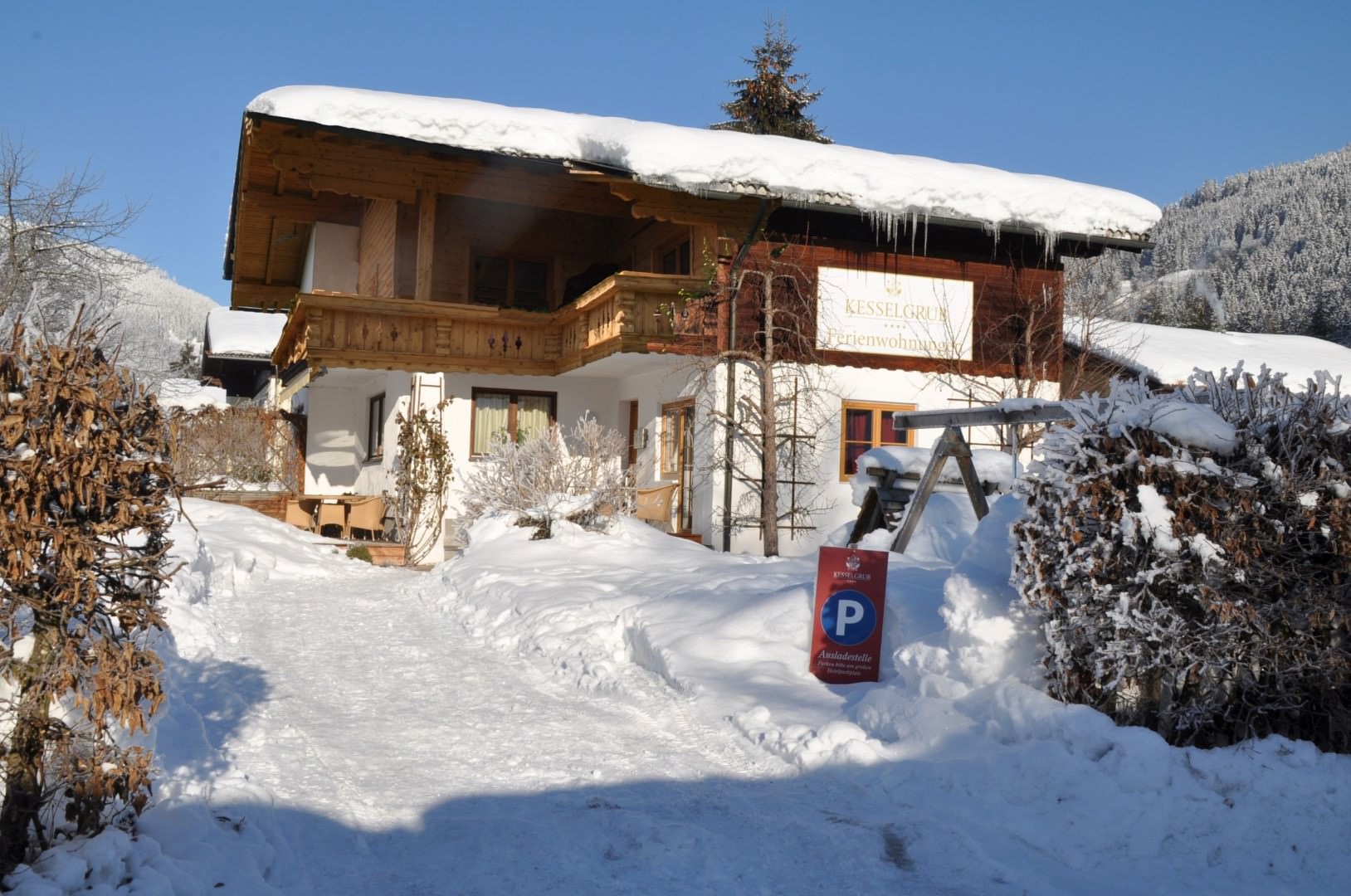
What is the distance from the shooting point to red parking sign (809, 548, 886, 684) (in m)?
7.27

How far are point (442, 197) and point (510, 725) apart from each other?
48.1 ft

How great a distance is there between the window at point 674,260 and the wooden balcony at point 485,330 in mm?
1878

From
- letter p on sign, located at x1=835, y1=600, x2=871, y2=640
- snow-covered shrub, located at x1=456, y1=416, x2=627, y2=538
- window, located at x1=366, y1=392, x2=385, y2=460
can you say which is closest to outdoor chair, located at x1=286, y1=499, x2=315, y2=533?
window, located at x1=366, y1=392, x2=385, y2=460

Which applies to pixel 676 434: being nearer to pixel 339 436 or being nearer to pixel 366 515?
pixel 366 515

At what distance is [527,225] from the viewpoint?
2028 cm

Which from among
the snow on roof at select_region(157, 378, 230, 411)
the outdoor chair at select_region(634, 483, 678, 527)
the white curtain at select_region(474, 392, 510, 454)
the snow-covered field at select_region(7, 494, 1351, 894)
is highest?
the snow on roof at select_region(157, 378, 230, 411)

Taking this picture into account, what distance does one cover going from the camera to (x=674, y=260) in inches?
725

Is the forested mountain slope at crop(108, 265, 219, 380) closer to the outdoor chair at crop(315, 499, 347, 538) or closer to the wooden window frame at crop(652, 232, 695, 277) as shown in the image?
the outdoor chair at crop(315, 499, 347, 538)

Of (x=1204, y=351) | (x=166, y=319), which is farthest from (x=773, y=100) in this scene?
(x=166, y=319)

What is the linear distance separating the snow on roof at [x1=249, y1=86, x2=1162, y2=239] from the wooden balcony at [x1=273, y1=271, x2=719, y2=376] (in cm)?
176

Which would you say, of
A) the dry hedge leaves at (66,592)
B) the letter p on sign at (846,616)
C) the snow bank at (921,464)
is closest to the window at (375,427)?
the snow bank at (921,464)

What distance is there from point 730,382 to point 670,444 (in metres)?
1.88

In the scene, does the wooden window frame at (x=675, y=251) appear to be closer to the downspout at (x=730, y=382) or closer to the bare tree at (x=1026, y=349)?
the downspout at (x=730, y=382)

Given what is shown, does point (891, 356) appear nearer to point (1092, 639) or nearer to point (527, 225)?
point (527, 225)
